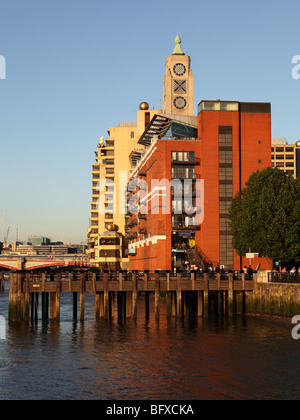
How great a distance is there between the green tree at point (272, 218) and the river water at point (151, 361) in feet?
61.5

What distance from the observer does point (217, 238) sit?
327 feet

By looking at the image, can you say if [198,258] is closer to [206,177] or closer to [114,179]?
[206,177]

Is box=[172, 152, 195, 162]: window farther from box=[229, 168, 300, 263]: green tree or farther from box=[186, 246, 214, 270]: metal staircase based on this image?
box=[229, 168, 300, 263]: green tree

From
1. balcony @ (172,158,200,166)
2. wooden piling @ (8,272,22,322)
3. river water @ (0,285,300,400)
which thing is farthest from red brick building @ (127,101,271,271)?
wooden piling @ (8,272,22,322)

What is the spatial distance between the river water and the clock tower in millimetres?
107835

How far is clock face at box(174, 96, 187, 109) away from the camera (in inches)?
6280

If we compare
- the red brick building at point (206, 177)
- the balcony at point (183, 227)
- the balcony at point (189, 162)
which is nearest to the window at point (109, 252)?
the red brick building at point (206, 177)

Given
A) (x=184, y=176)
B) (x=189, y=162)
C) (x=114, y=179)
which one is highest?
(x=114, y=179)

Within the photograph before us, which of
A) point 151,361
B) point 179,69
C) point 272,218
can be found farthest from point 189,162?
point 179,69

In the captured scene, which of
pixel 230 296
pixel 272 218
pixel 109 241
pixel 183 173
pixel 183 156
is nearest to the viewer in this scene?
pixel 230 296

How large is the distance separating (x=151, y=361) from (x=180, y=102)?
416ft

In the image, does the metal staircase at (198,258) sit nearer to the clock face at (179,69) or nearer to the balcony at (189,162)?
the balcony at (189,162)

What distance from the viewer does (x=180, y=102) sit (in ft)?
525

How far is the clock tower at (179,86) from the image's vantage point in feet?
521
